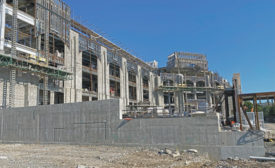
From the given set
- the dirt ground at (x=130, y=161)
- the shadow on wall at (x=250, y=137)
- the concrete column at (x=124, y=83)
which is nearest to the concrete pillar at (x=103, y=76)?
the concrete column at (x=124, y=83)

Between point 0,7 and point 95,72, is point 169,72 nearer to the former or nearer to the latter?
point 95,72

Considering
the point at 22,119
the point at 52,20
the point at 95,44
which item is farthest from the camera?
the point at 95,44

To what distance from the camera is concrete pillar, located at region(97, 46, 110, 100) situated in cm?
4015

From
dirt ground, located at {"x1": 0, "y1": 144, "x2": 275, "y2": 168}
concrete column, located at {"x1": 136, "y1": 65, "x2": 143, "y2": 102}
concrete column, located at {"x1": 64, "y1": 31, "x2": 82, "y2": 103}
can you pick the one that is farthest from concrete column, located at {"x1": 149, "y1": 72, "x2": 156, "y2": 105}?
dirt ground, located at {"x1": 0, "y1": 144, "x2": 275, "y2": 168}

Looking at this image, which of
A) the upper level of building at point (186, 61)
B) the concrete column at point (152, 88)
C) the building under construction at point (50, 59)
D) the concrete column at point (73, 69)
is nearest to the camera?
the building under construction at point (50, 59)

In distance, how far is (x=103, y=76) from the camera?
41.2 meters

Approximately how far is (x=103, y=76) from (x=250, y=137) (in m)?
30.7

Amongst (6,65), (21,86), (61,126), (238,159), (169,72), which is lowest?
(238,159)

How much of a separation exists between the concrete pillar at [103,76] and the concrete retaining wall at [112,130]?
17.5m

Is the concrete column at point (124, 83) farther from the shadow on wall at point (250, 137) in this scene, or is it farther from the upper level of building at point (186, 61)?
the shadow on wall at point (250, 137)

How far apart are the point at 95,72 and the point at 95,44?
5.01 m

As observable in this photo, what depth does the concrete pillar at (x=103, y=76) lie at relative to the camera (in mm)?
40153

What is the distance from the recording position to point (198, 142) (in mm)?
A: 15008

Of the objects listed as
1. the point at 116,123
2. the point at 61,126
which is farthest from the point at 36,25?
the point at 116,123
